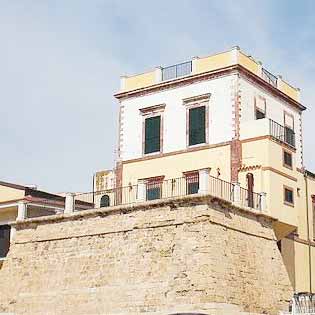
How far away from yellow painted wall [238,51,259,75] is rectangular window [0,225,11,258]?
1344cm

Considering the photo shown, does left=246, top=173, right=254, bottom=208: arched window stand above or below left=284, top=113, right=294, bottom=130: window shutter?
below

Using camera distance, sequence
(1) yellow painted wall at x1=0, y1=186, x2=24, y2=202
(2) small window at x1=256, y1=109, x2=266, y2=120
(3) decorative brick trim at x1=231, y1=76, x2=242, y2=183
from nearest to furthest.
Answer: (3) decorative brick trim at x1=231, y1=76, x2=242, y2=183
(2) small window at x1=256, y1=109, x2=266, y2=120
(1) yellow painted wall at x1=0, y1=186, x2=24, y2=202

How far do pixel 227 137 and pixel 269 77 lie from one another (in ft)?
15.8

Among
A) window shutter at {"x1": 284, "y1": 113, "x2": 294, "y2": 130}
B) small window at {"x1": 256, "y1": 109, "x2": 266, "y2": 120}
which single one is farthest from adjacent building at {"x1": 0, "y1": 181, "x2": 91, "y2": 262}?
window shutter at {"x1": 284, "y1": 113, "x2": 294, "y2": 130}

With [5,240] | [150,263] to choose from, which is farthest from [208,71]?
[5,240]

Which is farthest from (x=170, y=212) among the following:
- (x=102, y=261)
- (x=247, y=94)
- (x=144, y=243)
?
(x=247, y=94)

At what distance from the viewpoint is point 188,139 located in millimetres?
30891

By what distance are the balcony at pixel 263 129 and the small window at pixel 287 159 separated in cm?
43

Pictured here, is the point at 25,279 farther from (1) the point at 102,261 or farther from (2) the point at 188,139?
(2) the point at 188,139

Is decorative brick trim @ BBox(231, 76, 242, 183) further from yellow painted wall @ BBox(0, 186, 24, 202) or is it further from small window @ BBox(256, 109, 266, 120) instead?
yellow painted wall @ BBox(0, 186, 24, 202)

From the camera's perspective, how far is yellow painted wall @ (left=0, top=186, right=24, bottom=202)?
3301 centimetres

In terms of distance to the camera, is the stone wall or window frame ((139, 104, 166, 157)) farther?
window frame ((139, 104, 166, 157))

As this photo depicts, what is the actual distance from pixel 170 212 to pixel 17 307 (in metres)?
8.68

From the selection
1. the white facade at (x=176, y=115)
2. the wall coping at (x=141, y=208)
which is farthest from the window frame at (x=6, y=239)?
the white facade at (x=176, y=115)
